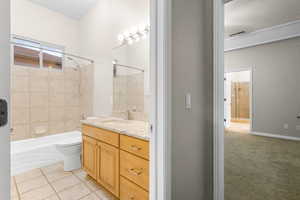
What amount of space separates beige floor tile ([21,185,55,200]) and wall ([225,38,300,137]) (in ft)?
17.3

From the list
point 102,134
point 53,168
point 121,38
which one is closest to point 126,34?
point 121,38

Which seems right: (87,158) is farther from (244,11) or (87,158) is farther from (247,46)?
(247,46)

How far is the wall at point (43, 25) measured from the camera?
3.12 meters

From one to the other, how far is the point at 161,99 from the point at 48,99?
3.32 meters

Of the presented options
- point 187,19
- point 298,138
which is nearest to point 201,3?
point 187,19

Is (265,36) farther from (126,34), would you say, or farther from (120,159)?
(120,159)

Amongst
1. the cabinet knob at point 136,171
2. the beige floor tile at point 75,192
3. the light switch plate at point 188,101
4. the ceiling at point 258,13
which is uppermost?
the ceiling at point 258,13

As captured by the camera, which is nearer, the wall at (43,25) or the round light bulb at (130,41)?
the round light bulb at (130,41)

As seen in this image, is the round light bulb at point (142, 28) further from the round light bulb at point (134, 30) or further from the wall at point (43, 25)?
the wall at point (43, 25)

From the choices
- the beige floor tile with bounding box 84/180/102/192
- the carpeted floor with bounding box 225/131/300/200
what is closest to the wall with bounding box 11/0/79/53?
the beige floor tile with bounding box 84/180/102/192

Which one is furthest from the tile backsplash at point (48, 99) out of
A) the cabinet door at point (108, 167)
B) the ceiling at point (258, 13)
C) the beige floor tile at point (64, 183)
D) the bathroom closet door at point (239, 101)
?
the bathroom closet door at point (239, 101)

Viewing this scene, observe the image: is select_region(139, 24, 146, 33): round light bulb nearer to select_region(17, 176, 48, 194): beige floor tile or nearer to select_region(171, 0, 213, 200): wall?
select_region(171, 0, 213, 200): wall

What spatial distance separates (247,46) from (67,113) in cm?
543

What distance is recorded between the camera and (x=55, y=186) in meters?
2.00
